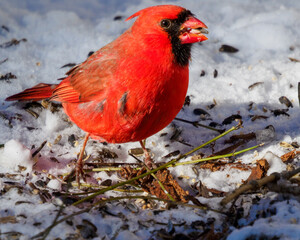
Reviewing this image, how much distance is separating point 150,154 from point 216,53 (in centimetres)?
152

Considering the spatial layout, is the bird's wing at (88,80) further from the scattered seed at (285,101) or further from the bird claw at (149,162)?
the scattered seed at (285,101)

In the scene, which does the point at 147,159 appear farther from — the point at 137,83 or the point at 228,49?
the point at 228,49

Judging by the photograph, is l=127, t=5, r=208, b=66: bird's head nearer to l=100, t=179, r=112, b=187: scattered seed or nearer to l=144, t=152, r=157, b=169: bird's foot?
l=144, t=152, r=157, b=169: bird's foot

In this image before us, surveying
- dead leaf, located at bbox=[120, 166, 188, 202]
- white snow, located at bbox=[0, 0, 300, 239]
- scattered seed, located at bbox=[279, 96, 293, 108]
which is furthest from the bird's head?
scattered seed, located at bbox=[279, 96, 293, 108]

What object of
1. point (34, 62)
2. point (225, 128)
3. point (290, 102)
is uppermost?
point (34, 62)

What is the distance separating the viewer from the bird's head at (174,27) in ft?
7.63

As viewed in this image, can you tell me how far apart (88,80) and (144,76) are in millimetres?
495

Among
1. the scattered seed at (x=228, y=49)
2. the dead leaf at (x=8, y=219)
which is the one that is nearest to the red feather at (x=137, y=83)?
the dead leaf at (x=8, y=219)

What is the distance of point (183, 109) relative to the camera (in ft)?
11.6

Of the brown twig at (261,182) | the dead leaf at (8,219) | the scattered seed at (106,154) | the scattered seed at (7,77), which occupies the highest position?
the scattered seed at (7,77)

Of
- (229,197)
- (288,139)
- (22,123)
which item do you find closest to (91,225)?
(229,197)

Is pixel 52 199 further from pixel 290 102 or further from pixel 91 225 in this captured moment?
pixel 290 102

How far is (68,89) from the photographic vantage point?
2.87m

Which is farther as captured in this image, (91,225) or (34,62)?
(34,62)
